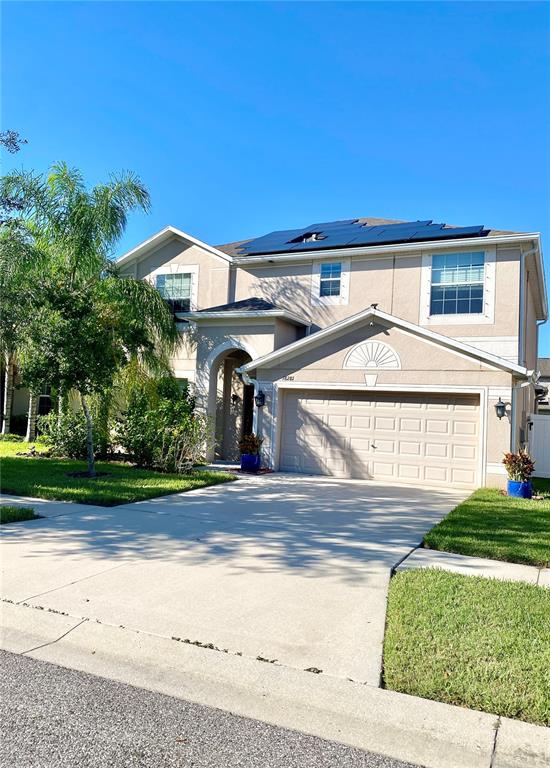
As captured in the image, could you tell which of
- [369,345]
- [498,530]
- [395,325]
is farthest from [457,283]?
[498,530]

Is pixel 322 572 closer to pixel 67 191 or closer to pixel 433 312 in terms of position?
pixel 433 312

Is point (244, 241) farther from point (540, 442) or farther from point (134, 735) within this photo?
Answer: point (134, 735)

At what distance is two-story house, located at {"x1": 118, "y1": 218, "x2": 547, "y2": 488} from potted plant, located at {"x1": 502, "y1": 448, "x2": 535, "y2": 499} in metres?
0.66

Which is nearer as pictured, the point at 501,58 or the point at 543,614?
the point at 543,614

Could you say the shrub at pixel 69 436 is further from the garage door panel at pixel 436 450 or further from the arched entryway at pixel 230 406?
the garage door panel at pixel 436 450

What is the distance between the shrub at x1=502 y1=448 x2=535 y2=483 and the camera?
11.8m

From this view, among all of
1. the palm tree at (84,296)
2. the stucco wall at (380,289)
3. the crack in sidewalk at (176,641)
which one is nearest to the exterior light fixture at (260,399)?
the stucco wall at (380,289)

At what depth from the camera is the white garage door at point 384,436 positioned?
43.6 ft

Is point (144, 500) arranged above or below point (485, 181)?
below

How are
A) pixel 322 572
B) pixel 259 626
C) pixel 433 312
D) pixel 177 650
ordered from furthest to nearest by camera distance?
1. pixel 433 312
2. pixel 322 572
3. pixel 259 626
4. pixel 177 650

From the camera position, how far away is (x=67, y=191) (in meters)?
16.6

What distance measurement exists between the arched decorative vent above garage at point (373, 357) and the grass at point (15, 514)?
8699 mm

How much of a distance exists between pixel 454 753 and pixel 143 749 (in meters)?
1.67

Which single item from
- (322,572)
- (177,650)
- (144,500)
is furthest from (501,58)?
(177,650)
